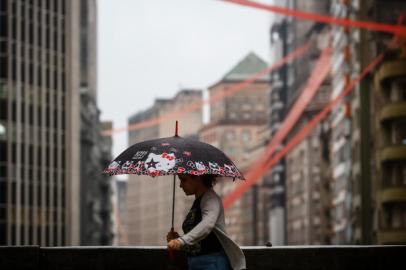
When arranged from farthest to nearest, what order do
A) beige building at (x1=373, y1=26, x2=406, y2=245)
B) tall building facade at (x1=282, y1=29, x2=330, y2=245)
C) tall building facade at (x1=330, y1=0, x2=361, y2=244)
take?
tall building facade at (x1=282, y1=29, x2=330, y2=245) < tall building facade at (x1=330, y1=0, x2=361, y2=244) < beige building at (x1=373, y1=26, x2=406, y2=245)

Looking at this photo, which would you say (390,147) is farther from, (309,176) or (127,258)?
(309,176)

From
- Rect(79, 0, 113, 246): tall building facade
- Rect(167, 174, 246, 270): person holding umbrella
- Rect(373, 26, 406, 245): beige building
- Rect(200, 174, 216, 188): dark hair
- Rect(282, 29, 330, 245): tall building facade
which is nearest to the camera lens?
Rect(167, 174, 246, 270): person holding umbrella

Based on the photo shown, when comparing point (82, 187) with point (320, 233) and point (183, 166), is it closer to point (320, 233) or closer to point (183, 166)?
point (320, 233)

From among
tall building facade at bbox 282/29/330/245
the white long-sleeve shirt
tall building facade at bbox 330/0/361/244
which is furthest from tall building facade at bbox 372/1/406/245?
the white long-sleeve shirt

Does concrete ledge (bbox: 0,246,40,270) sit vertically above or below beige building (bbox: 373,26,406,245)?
below

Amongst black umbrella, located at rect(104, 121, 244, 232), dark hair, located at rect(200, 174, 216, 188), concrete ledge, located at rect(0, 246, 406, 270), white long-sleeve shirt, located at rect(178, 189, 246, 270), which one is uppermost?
black umbrella, located at rect(104, 121, 244, 232)

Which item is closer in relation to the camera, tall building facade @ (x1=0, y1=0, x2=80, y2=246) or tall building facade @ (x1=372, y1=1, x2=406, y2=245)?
tall building facade @ (x1=372, y1=1, x2=406, y2=245)

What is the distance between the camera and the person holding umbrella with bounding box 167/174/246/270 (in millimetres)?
11594

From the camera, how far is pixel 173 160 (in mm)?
12289

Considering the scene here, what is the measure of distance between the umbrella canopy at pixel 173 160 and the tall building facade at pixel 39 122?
85263 millimetres

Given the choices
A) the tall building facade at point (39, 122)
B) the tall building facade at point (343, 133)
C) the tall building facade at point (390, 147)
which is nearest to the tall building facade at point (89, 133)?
the tall building facade at point (39, 122)

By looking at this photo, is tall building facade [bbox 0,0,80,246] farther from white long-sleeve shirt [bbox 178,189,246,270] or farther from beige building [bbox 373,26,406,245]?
white long-sleeve shirt [bbox 178,189,246,270]

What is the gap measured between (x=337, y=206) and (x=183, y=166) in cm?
11600

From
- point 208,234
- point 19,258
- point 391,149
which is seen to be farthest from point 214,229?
point 391,149
